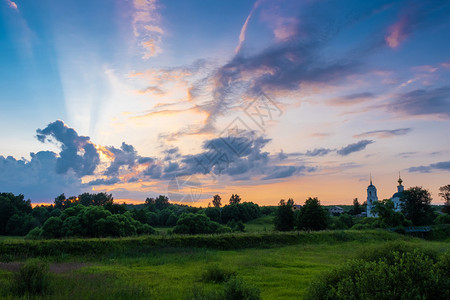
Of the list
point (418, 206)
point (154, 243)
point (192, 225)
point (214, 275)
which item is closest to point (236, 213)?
point (192, 225)

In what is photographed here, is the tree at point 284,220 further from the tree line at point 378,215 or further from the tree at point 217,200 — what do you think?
the tree at point 217,200

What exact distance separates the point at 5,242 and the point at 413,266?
2828 cm

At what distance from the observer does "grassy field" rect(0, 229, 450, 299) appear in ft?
39.1

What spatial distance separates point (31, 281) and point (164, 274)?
22.4 feet

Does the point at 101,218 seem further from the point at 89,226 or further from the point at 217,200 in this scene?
the point at 217,200

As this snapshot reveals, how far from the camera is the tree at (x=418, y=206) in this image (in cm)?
6912

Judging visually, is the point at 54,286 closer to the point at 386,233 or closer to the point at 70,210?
the point at 70,210

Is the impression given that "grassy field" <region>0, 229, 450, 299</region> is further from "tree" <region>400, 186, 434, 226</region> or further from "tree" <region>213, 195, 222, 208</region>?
"tree" <region>213, 195, 222, 208</region>

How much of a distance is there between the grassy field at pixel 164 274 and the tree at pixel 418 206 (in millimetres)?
52430

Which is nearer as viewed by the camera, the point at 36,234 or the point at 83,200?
the point at 36,234

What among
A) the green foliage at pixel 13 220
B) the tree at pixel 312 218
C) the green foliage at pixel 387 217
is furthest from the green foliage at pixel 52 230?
the green foliage at pixel 387 217

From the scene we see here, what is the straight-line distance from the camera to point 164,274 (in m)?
16.9

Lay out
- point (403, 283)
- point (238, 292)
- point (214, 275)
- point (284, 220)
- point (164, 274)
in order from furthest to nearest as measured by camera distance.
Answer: point (284, 220)
point (164, 274)
point (214, 275)
point (238, 292)
point (403, 283)

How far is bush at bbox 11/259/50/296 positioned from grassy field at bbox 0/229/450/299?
0.38m
